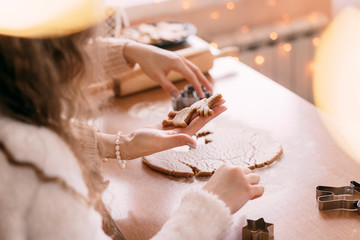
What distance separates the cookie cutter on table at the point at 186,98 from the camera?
4.19 ft

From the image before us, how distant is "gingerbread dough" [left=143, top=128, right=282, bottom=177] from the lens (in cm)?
105

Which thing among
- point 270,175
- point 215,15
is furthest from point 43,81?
point 215,15

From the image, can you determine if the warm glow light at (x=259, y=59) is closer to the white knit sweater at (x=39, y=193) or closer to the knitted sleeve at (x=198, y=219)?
the knitted sleeve at (x=198, y=219)

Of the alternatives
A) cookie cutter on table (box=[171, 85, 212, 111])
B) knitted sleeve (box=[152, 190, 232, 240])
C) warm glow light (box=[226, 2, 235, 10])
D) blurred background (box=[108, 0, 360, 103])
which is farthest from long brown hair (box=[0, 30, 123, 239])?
warm glow light (box=[226, 2, 235, 10])

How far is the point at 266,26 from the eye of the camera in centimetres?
289

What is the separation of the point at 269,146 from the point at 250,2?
1.90m

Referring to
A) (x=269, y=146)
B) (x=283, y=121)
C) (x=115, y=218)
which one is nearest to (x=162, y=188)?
(x=115, y=218)

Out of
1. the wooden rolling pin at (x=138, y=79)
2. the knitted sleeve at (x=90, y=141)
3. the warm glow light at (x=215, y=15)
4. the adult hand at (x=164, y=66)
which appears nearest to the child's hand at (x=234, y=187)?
the knitted sleeve at (x=90, y=141)

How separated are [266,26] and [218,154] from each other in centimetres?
197

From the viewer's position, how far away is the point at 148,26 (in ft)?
6.10

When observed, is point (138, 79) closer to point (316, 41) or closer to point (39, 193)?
point (39, 193)

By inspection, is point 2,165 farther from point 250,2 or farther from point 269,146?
point 250,2

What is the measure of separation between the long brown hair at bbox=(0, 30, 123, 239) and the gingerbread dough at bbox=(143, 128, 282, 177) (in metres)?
0.34

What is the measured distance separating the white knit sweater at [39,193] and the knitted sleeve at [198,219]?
0.47 feet
